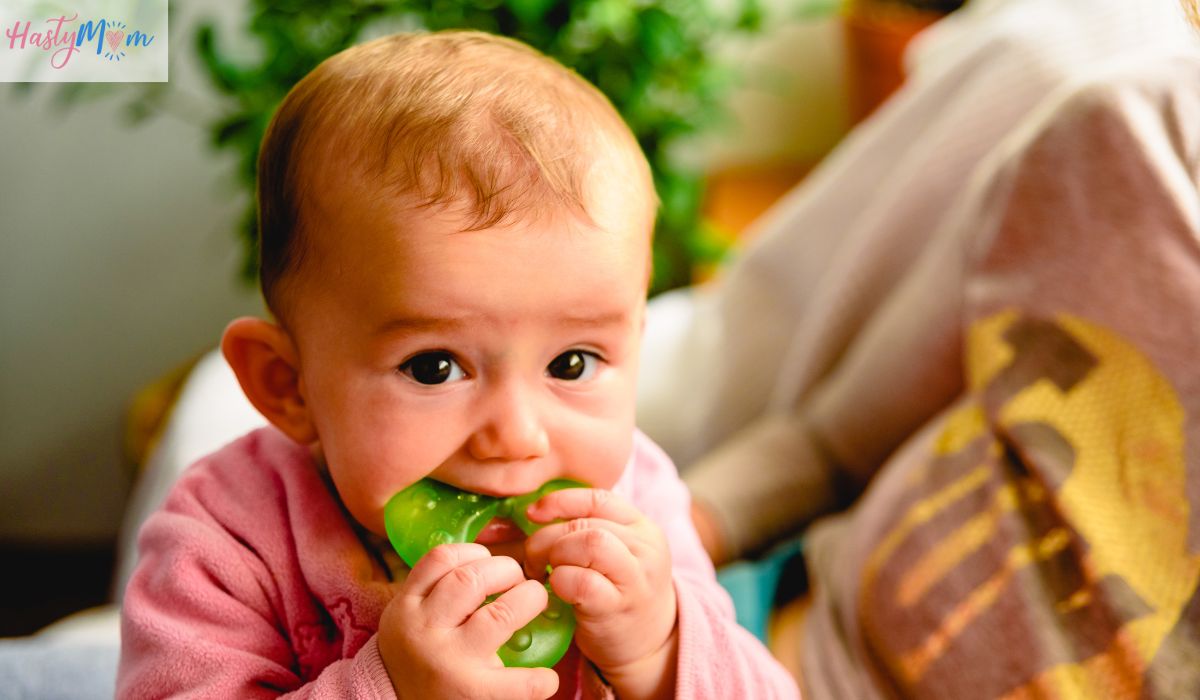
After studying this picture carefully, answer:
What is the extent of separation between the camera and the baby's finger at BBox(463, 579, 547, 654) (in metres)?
0.55

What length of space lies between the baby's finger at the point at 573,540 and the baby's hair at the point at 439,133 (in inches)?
7.2

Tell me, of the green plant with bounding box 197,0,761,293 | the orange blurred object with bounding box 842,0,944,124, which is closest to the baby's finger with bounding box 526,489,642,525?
the green plant with bounding box 197,0,761,293

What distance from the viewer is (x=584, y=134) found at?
605mm

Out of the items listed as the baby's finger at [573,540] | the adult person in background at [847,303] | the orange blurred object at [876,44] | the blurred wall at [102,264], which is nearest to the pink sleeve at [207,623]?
the baby's finger at [573,540]

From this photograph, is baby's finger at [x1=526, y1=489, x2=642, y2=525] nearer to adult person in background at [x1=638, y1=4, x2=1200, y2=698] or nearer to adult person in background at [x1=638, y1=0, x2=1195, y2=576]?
adult person in background at [x1=638, y1=4, x2=1200, y2=698]

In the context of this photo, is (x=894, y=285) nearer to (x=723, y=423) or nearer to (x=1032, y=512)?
(x=723, y=423)

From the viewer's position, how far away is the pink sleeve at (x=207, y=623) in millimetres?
598

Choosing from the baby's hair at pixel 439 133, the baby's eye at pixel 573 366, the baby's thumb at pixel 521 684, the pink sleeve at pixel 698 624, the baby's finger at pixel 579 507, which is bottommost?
the pink sleeve at pixel 698 624

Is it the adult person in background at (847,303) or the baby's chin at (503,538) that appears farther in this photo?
the adult person in background at (847,303)

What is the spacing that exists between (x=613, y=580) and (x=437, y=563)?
0.34 feet

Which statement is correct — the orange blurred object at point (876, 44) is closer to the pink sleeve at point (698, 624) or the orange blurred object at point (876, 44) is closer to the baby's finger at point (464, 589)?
the pink sleeve at point (698, 624)

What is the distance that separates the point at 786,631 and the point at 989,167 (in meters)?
0.49

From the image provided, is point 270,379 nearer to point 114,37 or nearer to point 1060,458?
point 114,37

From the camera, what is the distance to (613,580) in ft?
1.94
